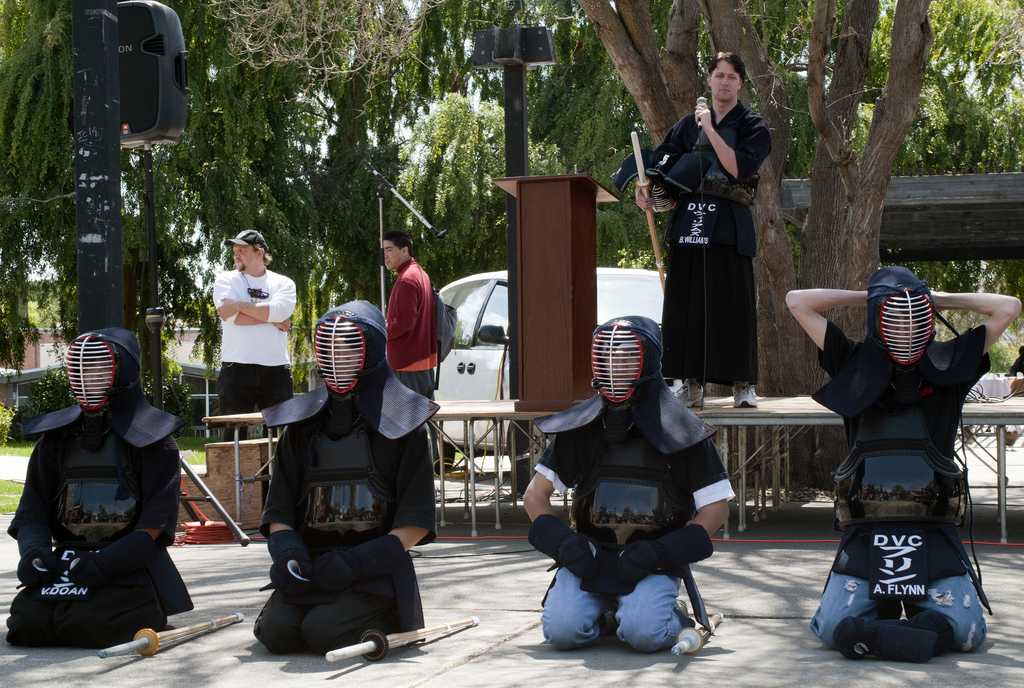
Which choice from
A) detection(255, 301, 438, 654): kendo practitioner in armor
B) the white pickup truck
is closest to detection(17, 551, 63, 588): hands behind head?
detection(255, 301, 438, 654): kendo practitioner in armor

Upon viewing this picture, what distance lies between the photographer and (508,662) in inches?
215

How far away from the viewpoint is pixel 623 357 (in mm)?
5652

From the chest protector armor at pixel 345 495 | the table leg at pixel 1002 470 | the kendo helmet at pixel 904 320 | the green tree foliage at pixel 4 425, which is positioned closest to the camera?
the kendo helmet at pixel 904 320

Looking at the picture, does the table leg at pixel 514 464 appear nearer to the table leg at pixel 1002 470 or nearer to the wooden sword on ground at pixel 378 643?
the table leg at pixel 1002 470

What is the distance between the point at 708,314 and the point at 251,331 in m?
3.34

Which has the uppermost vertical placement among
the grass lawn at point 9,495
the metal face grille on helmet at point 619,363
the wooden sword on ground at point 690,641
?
the metal face grille on helmet at point 619,363

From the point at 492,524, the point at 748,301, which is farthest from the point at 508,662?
the point at 492,524

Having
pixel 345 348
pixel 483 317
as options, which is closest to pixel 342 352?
pixel 345 348

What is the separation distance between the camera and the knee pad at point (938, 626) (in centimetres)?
526

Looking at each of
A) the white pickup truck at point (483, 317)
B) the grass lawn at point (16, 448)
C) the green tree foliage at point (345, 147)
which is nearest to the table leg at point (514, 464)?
the white pickup truck at point (483, 317)

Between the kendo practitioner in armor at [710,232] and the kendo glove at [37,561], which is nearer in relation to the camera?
the kendo glove at [37,561]

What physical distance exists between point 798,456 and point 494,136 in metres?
11.0

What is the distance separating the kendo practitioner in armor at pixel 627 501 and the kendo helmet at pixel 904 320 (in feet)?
2.60

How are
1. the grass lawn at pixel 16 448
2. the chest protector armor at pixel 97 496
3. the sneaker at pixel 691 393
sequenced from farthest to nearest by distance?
the grass lawn at pixel 16 448 < the sneaker at pixel 691 393 < the chest protector armor at pixel 97 496
